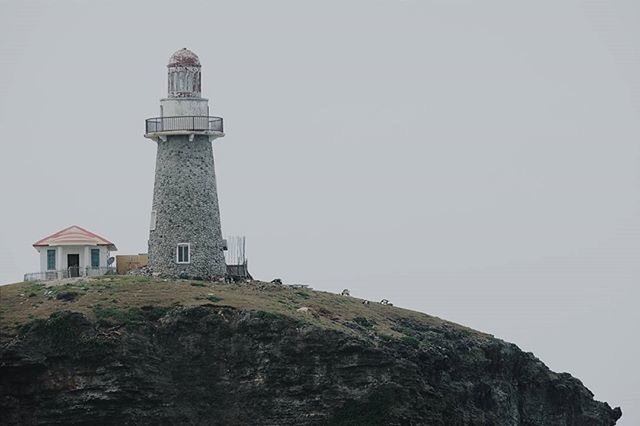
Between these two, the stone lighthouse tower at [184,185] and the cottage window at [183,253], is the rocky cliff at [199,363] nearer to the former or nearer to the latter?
the cottage window at [183,253]

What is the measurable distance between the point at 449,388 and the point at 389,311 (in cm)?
1152

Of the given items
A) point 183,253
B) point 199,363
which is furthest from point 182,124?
point 199,363

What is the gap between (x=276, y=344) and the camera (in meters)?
138

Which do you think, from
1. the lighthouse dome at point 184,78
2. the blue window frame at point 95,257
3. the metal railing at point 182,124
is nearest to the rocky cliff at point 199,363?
the blue window frame at point 95,257

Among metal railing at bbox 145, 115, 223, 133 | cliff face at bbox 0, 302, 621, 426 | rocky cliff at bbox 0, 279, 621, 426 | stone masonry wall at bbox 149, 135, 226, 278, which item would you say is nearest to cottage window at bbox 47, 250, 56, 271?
stone masonry wall at bbox 149, 135, 226, 278

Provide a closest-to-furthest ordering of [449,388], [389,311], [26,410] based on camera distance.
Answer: [26,410] < [449,388] < [389,311]

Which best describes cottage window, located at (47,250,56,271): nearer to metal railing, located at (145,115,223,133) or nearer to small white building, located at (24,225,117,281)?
small white building, located at (24,225,117,281)

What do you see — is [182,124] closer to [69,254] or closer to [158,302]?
[69,254]

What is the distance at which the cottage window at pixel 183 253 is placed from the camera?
151375 mm

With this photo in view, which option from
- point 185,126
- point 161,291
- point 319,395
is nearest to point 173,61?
point 185,126

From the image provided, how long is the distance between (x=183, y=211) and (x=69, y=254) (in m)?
7.86

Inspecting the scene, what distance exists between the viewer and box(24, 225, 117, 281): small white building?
15088 centimetres

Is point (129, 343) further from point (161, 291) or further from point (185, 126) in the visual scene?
point (185, 126)

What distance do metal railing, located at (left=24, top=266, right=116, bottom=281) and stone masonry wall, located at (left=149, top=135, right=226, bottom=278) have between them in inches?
133
